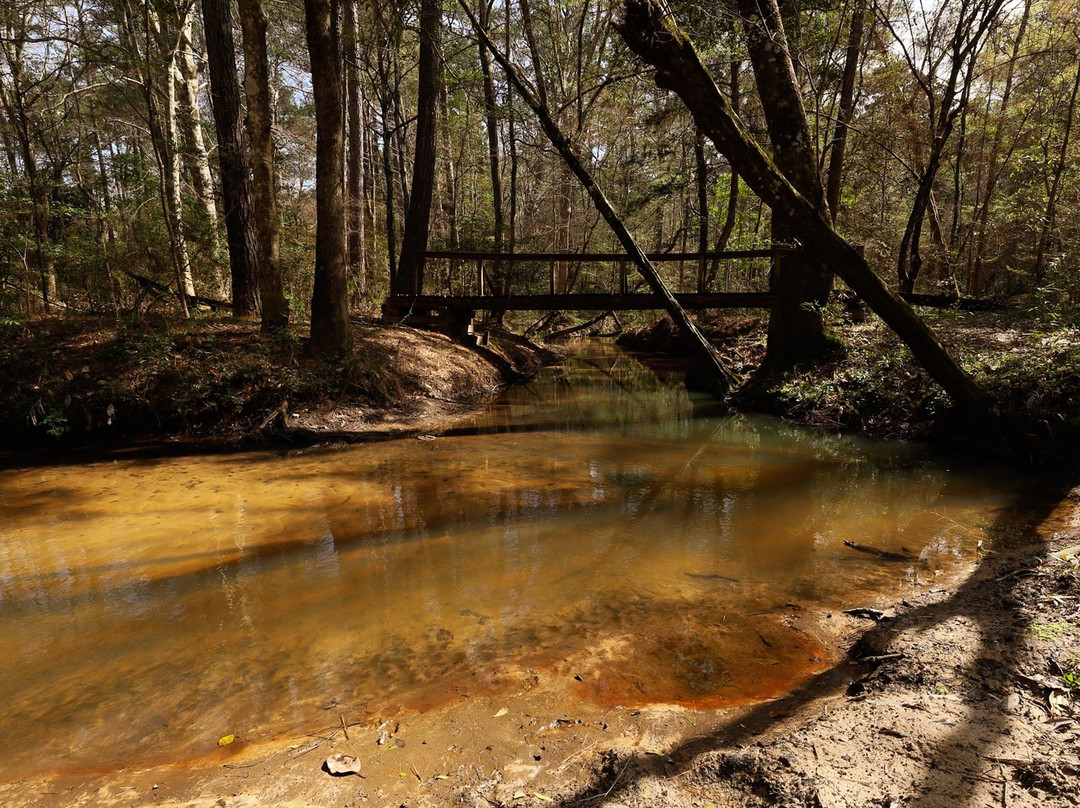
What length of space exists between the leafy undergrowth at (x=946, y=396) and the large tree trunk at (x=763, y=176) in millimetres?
389

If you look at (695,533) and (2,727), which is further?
(695,533)

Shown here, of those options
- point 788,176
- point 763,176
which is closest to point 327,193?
point 763,176

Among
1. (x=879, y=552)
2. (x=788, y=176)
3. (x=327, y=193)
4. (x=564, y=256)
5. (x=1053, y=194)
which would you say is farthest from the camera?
(x=564, y=256)

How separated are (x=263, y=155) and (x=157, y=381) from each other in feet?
12.1

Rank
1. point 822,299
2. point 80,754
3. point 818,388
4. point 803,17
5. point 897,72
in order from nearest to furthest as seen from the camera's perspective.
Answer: point 80,754 < point 818,388 < point 822,299 < point 803,17 < point 897,72

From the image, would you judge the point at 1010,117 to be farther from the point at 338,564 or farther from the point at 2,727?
the point at 2,727

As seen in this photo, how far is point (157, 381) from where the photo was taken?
744 centimetres

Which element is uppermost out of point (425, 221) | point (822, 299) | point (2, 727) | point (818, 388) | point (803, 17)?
point (803, 17)

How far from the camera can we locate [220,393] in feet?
24.7

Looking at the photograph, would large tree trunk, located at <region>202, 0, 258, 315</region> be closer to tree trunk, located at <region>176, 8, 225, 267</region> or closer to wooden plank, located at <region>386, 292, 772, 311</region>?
tree trunk, located at <region>176, 8, 225, 267</region>

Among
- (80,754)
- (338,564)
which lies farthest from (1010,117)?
(80,754)

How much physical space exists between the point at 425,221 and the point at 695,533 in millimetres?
10884

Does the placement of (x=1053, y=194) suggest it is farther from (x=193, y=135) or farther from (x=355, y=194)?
→ (x=193, y=135)

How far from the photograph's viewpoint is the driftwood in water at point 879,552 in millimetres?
3781
